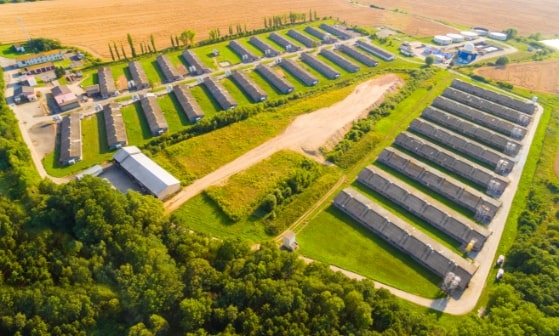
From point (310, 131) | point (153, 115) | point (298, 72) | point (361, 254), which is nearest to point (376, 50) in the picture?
point (298, 72)

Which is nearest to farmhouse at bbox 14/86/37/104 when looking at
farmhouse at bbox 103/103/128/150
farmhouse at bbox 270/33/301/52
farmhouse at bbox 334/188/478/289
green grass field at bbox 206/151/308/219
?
farmhouse at bbox 103/103/128/150

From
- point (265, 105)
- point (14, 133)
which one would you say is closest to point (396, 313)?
point (265, 105)

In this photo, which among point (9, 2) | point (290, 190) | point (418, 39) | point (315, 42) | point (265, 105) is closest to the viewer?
point (290, 190)

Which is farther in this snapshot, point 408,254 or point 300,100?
point 300,100

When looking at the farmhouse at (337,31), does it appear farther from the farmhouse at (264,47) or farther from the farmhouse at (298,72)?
the farmhouse at (298,72)

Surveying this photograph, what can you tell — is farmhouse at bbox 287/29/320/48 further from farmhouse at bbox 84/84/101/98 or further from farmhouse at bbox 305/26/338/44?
farmhouse at bbox 84/84/101/98

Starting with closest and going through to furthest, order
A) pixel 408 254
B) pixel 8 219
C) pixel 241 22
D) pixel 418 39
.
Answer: pixel 8 219
pixel 408 254
pixel 418 39
pixel 241 22

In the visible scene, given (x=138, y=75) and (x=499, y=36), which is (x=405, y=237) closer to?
(x=138, y=75)

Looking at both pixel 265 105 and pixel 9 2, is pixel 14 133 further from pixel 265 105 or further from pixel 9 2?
pixel 9 2
